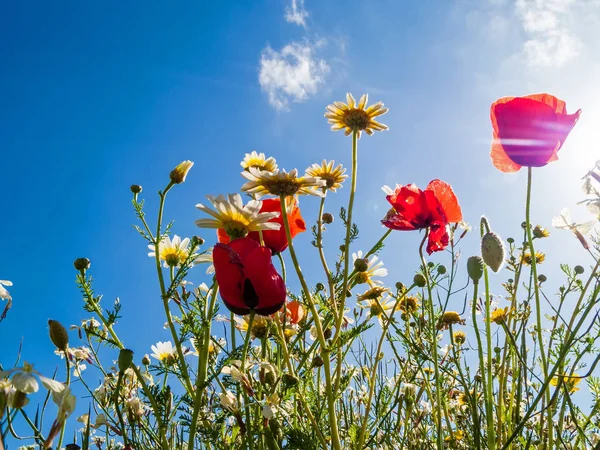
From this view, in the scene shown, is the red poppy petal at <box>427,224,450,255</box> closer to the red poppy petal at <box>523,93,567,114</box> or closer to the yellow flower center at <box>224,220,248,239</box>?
the red poppy petal at <box>523,93,567,114</box>

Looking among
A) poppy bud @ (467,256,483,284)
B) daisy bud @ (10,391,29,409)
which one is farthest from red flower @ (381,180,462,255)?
daisy bud @ (10,391,29,409)

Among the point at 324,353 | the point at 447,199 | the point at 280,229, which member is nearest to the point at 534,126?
the point at 447,199

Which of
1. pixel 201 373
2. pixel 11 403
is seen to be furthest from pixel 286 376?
pixel 11 403

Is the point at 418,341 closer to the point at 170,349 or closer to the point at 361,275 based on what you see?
the point at 361,275

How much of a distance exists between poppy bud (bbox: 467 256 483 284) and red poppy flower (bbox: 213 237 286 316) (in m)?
0.59

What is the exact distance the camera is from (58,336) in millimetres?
1182

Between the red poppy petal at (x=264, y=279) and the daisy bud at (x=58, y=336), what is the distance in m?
0.49

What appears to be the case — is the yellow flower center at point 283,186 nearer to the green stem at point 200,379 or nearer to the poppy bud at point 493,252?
the green stem at point 200,379

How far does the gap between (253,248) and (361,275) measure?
994mm

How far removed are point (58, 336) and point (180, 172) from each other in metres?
0.64

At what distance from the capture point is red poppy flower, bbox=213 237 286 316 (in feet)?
3.51

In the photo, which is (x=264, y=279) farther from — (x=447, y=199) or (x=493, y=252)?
(x=447, y=199)

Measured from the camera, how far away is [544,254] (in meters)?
3.29

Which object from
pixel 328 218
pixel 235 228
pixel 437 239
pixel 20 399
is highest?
pixel 328 218
